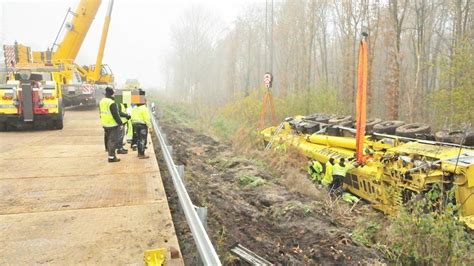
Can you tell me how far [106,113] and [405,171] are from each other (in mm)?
5458

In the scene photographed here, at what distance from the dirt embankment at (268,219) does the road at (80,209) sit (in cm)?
39

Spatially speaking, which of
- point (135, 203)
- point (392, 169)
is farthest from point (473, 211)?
point (135, 203)

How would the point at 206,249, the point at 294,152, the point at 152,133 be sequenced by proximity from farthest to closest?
the point at 152,133, the point at 294,152, the point at 206,249

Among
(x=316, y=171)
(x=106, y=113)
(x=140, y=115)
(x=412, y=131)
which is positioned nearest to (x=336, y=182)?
(x=316, y=171)

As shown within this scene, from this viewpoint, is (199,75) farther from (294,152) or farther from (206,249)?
(206,249)

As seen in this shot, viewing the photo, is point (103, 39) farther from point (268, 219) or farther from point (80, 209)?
point (80, 209)

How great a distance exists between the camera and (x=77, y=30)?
16672 mm

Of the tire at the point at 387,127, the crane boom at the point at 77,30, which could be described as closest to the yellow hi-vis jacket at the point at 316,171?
the tire at the point at 387,127

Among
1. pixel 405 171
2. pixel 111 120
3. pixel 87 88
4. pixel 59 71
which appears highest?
pixel 59 71

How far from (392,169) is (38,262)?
219 inches

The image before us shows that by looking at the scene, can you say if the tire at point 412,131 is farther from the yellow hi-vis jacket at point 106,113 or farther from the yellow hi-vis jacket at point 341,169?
the yellow hi-vis jacket at point 106,113

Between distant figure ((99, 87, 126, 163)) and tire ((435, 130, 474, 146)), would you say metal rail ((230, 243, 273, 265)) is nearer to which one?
distant figure ((99, 87, 126, 163))

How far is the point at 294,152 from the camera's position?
1076cm

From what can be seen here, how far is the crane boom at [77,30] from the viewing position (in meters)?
16.5
